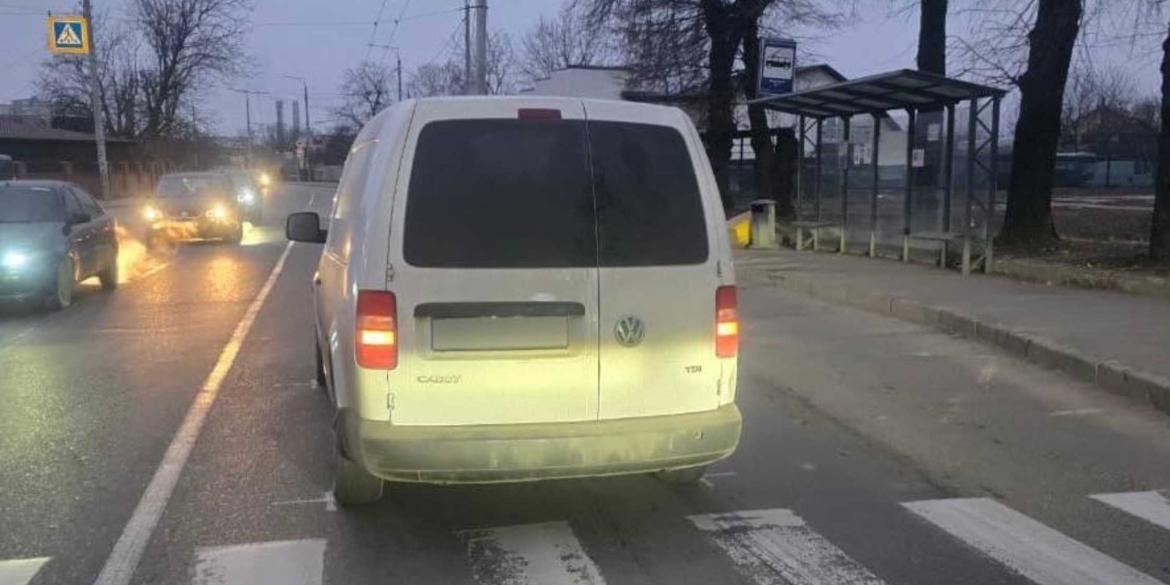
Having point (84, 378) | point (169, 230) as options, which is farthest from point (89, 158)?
point (84, 378)

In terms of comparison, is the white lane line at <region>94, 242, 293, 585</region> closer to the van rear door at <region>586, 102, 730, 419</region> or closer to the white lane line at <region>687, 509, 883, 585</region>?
the van rear door at <region>586, 102, 730, 419</region>

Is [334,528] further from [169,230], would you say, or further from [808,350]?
[169,230]

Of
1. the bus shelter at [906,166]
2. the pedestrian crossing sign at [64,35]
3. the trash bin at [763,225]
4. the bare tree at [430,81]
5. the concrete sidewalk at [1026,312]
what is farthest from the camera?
the bare tree at [430,81]

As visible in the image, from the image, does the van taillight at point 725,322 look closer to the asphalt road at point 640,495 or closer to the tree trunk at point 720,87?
the asphalt road at point 640,495

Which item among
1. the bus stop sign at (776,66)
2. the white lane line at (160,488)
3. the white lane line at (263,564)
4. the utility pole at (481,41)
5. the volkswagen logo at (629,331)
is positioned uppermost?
the utility pole at (481,41)

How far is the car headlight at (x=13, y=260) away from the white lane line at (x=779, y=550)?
9803mm

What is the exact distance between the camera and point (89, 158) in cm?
5919

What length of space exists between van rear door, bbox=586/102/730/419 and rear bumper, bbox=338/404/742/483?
0.11 m

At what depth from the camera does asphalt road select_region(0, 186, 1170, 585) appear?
433 cm

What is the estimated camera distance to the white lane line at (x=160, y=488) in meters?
4.30

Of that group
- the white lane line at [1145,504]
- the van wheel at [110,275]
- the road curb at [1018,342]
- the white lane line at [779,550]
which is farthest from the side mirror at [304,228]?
the van wheel at [110,275]

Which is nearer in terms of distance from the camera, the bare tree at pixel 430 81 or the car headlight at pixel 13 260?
the car headlight at pixel 13 260

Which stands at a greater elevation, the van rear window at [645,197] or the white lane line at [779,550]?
the van rear window at [645,197]

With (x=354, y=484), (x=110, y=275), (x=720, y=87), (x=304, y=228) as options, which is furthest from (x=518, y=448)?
(x=720, y=87)
